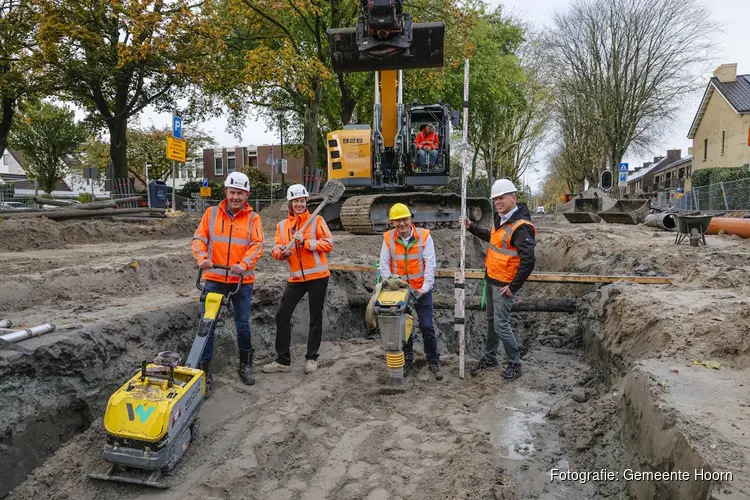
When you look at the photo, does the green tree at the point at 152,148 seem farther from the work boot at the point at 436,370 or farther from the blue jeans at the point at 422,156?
the work boot at the point at 436,370

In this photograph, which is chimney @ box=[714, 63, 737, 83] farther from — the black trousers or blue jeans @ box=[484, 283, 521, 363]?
the black trousers

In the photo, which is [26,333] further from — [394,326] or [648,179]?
[648,179]

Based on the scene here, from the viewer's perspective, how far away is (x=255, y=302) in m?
6.92

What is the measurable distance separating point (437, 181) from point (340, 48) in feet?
12.5

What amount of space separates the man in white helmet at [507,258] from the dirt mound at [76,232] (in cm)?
866

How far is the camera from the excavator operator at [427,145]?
40.1 feet

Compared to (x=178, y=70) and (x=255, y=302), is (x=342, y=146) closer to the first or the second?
(x=255, y=302)

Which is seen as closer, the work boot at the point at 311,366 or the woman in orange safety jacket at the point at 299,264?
the woman in orange safety jacket at the point at 299,264

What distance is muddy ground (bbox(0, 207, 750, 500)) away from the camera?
360 cm

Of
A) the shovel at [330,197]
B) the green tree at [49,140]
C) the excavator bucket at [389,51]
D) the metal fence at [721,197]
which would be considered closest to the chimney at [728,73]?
the metal fence at [721,197]

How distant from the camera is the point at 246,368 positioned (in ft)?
18.0

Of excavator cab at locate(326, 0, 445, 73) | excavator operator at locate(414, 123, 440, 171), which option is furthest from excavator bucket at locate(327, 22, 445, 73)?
excavator operator at locate(414, 123, 440, 171)

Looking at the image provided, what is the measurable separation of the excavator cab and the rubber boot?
659 cm

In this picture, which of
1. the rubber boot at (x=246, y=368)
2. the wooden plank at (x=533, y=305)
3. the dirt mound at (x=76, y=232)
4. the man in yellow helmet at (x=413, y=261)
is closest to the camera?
the rubber boot at (x=246, y=368)
